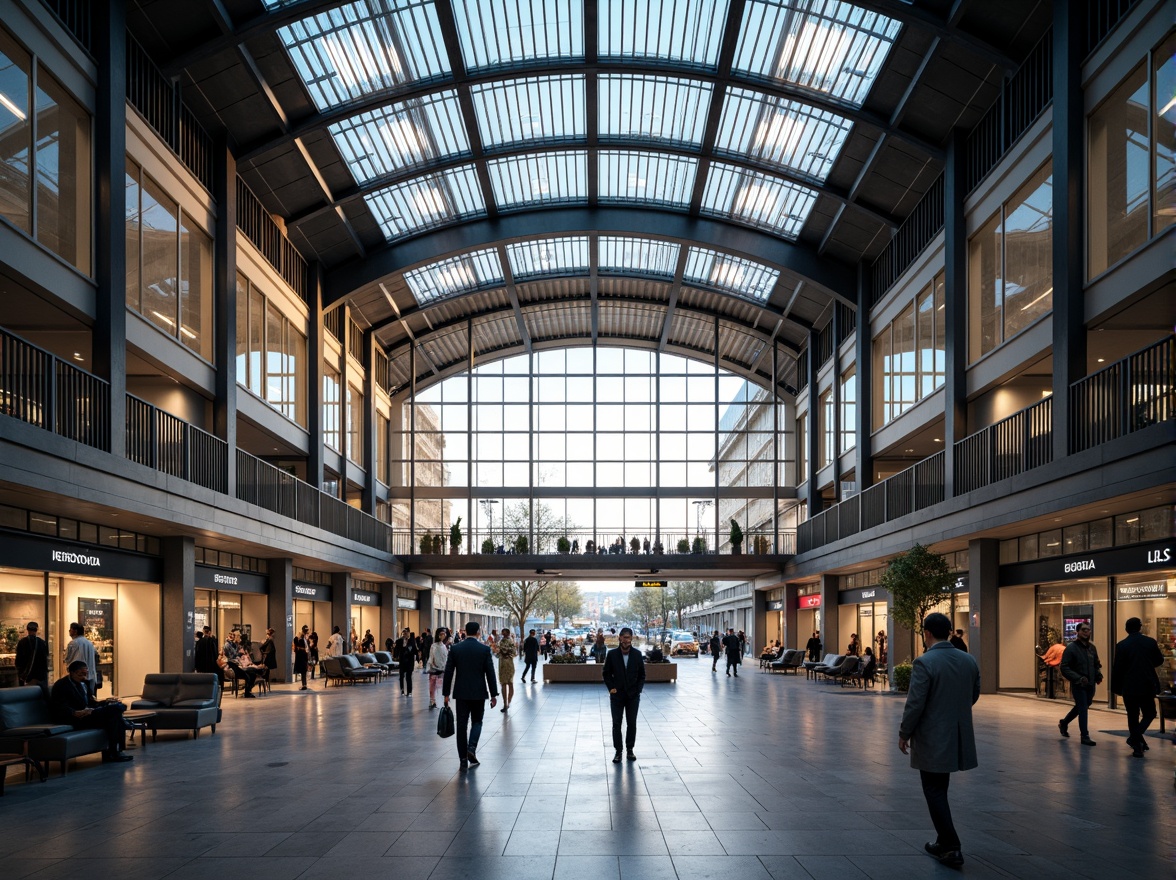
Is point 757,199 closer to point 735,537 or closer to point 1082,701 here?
point 735,537

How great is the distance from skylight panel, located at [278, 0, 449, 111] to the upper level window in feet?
46.9

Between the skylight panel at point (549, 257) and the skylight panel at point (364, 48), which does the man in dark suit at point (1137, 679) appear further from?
the skylight panel at point (549, 257)

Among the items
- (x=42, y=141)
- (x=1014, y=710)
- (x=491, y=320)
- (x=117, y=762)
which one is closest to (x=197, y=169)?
(x=42, y=141)

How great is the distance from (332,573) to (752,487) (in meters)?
20.5

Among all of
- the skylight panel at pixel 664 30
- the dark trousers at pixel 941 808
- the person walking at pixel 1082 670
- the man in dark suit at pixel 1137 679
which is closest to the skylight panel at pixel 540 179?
the skylight panel at pixel 664 30

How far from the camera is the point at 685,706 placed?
23047mm

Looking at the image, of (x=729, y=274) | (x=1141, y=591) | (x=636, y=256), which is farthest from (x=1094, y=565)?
(x=636, y=256)

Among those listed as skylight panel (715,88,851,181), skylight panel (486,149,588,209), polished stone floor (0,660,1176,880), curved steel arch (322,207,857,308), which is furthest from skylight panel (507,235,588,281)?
polished stone floor (0,660,1176,880)

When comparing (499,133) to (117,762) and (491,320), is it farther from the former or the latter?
(117,762)

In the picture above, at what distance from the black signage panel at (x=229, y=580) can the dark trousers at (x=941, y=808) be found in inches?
797

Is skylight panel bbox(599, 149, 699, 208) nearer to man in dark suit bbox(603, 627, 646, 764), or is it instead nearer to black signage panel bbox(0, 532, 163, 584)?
black signage panel bbox(0, 532, 163, 584)

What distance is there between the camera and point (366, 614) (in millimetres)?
45438

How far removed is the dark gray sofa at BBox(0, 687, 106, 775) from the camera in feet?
41.0

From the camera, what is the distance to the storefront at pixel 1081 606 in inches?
747
